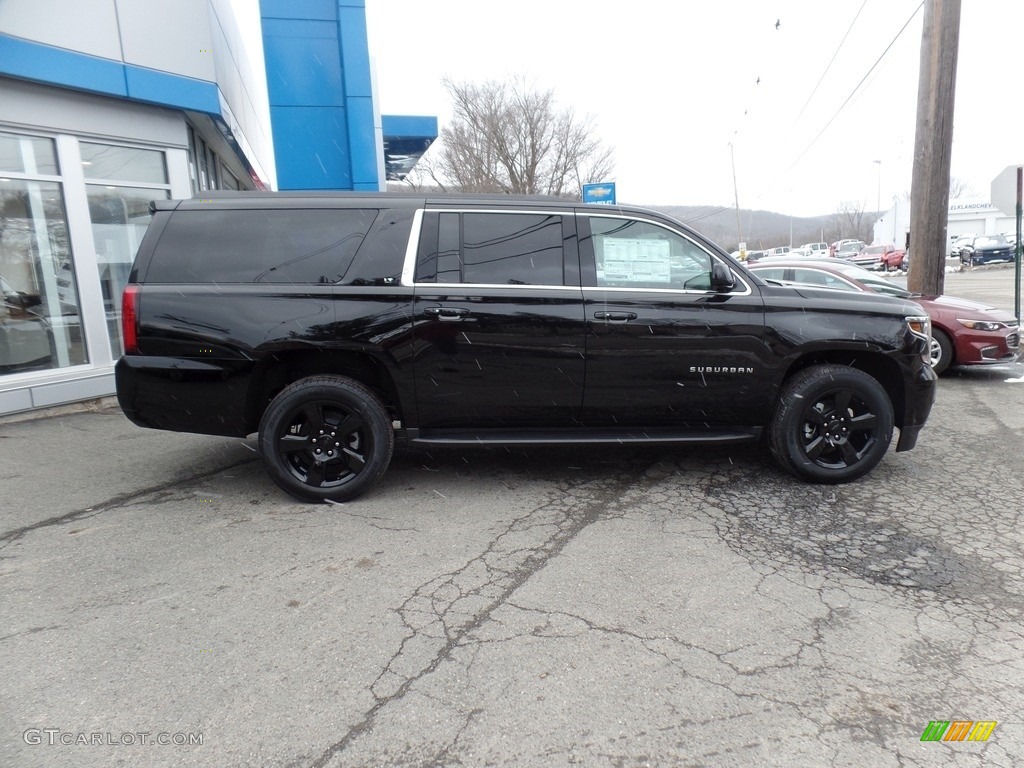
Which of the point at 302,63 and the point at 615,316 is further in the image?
the point at 302,63

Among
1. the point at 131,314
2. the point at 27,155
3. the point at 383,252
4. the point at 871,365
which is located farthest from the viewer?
the point at 27,155

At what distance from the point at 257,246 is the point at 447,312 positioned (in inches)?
52.6

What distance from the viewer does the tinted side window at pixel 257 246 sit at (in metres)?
4.33

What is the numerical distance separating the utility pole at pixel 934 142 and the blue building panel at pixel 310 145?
9.36m

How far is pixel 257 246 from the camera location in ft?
14.4

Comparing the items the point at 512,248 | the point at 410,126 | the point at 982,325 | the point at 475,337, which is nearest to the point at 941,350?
the point at 982,325

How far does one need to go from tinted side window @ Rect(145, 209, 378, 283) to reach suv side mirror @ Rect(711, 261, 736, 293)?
7.73ft

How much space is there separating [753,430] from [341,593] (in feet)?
9.87

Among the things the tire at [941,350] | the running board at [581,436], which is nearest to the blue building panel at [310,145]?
the running board at [581,436]

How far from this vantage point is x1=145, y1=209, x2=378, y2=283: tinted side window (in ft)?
14.2

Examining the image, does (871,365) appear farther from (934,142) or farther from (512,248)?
(934,142)

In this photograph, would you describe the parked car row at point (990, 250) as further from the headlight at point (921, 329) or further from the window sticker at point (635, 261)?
the window sticker at point (635, 261)

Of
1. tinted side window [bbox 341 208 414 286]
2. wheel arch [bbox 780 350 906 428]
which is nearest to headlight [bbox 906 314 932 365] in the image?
wheel arch [bbox 780 350 906 428]

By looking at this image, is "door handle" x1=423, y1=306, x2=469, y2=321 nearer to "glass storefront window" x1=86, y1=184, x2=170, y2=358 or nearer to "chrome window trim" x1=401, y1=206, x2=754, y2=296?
"chrome window trim" x1=401, y1=206, x2=754, y2=296
